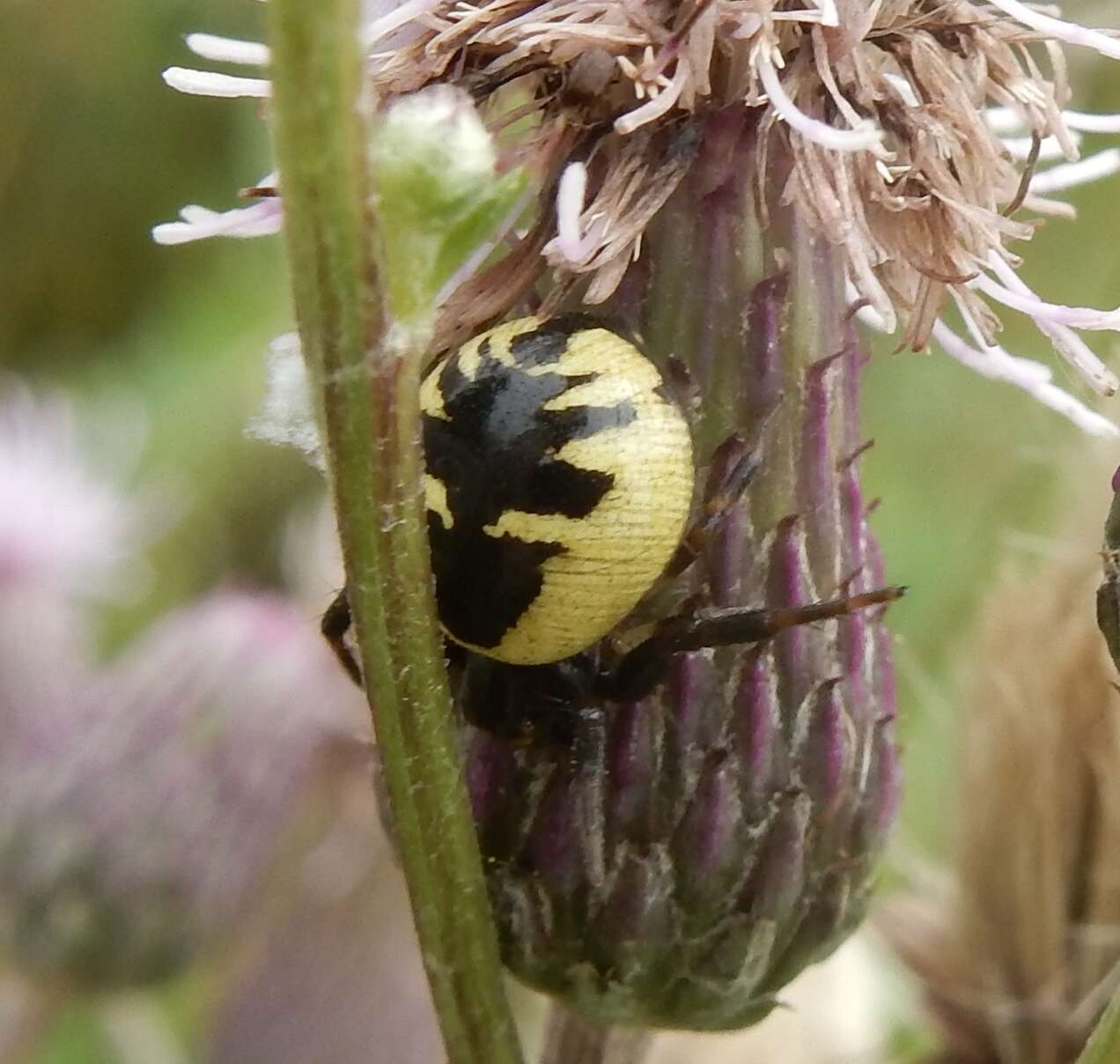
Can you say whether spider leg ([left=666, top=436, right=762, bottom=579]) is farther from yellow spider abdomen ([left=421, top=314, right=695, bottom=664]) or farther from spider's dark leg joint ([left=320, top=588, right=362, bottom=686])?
spider's dark leg joint ([left=320, top=588, right=362, bottom=686])

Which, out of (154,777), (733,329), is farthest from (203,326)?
(733,329)

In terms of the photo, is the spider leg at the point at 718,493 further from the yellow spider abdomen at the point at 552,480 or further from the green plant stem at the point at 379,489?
the green plant stem at the point at 379,489

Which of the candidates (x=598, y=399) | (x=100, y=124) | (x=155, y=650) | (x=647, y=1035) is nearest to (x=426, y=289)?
(x=598, y=399)

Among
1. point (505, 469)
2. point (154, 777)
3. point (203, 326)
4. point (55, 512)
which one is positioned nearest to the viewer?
point (505, 469)

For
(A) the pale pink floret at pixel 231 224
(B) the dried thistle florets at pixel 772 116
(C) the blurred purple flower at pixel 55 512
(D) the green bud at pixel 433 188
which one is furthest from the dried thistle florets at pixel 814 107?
(C) the blurred purple flower at pixel 55 512

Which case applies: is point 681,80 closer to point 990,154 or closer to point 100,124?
point 990,154

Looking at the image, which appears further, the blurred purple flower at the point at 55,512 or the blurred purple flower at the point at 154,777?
the blurred purple flower at the point at 55,512

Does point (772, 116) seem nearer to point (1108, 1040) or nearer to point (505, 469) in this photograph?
point (505, 469)
